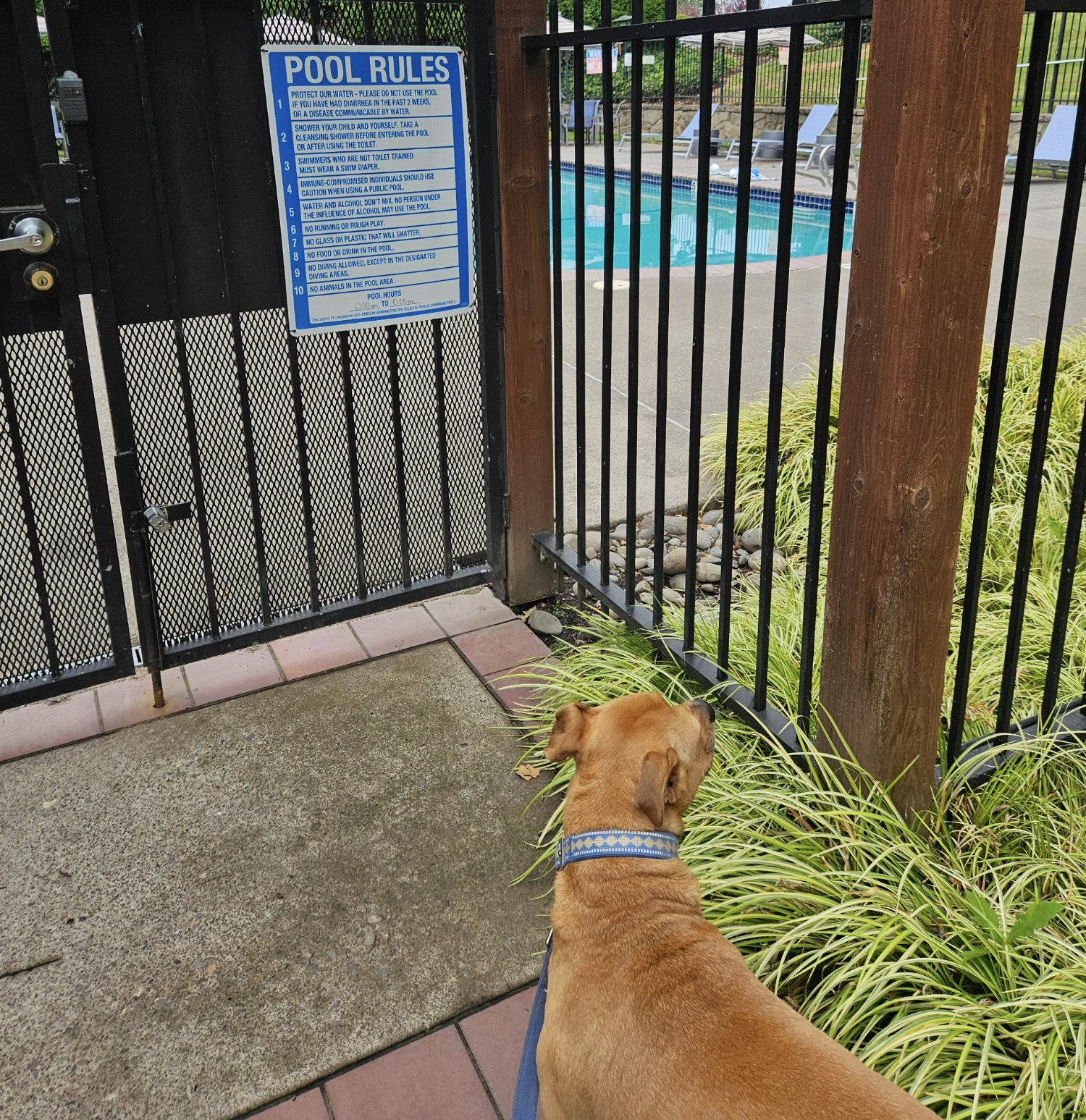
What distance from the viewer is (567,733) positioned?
7.14 ft

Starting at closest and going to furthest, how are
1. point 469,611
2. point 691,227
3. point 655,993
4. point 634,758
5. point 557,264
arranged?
point 655,993
point 634,758
point 557,264
point 469,611
point 691,227

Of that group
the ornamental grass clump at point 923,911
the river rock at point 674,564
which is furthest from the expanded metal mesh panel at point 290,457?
the ornamental grass clump at point 923,911

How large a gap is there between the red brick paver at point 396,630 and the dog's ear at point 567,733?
183 cm

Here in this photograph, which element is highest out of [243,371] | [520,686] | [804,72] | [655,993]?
[804,72]

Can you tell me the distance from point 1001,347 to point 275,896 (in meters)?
2.28

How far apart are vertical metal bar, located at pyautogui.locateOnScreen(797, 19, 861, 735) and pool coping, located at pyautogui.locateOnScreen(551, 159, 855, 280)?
3.89 ft

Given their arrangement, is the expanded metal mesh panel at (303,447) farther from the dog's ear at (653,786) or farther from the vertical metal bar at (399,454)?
the dog's ear at (653,786)

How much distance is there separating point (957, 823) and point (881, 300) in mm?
1414

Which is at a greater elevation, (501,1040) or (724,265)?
(724,265)

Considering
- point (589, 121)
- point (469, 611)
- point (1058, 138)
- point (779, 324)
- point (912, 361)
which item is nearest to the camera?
point (912, 361)

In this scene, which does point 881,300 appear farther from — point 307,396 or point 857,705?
point 307,396

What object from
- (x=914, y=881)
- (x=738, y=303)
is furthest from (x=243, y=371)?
(x=914, y=881)

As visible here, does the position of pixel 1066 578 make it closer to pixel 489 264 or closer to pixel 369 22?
pixel 489 264

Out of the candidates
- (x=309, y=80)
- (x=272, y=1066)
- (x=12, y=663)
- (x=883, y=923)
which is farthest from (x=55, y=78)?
(x=883, y=923)
